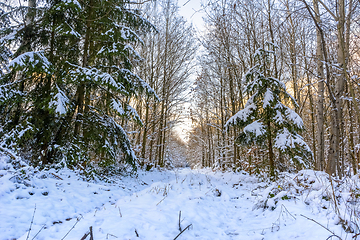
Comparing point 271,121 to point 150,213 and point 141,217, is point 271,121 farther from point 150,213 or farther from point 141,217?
point 141,217

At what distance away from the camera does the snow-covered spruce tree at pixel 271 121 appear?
524cm

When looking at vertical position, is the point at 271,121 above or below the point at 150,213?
above

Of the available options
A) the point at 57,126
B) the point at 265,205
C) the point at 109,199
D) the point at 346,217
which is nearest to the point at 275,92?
the point at 265,205

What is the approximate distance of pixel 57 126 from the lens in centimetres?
521

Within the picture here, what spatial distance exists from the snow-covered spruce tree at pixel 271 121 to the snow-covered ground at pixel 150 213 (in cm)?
146

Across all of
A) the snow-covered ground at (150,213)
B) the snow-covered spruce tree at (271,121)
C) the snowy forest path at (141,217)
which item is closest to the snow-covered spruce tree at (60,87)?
the snow-covered ground at (150,213)

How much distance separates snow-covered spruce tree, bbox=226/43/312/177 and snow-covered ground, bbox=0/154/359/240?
146 centimetres

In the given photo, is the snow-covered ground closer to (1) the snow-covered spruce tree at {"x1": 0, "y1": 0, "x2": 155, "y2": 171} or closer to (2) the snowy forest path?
(2) the snowy forest path

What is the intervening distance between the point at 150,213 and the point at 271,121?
4.46 meters

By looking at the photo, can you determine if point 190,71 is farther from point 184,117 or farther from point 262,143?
point 262,143

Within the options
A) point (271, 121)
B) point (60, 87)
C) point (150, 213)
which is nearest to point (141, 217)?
point (150, 213)

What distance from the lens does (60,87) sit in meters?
5.58

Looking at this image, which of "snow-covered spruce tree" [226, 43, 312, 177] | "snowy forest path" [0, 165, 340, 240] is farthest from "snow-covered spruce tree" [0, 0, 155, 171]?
"snow-covered spruce tree" [226, 43, 312, 177]

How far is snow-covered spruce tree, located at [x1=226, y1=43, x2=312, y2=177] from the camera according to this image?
5242mm
